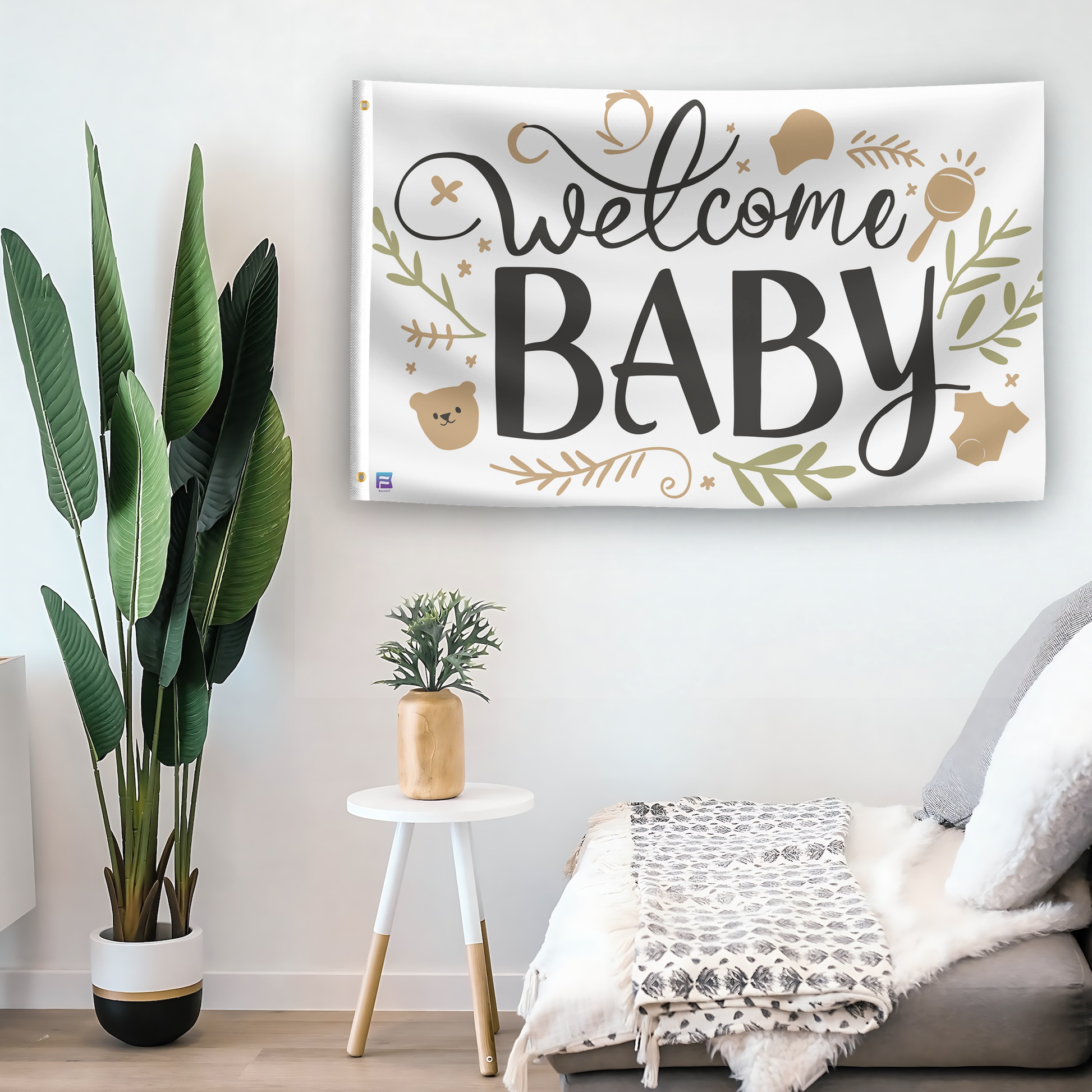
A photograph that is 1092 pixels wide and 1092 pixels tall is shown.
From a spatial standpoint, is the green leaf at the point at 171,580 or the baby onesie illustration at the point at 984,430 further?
the baby onesie illustration at the point at 984,430

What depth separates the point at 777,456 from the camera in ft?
7.08

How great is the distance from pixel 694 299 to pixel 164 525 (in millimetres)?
1149

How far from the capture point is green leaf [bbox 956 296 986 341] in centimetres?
213

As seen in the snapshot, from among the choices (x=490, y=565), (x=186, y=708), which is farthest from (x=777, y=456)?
(x=186, y=708)

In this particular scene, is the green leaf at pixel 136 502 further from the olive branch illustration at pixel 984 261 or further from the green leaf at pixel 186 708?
the olive branch illustration at pixel 984 261

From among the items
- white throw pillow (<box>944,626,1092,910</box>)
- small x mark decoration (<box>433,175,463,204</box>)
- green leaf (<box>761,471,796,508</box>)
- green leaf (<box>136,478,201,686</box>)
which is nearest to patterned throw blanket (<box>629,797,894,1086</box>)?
white throw pillow (<box>944,626,1092,910</box>)

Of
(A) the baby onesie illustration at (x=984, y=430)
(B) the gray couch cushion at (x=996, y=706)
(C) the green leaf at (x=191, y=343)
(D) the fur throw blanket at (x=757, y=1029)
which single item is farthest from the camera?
(A) the baby onesie illustration at (x=984, y=430)

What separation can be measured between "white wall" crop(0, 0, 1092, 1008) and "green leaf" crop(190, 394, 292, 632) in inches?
8.3

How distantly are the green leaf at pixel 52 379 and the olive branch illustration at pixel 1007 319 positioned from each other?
1.74 meters

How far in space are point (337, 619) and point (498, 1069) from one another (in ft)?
3.06

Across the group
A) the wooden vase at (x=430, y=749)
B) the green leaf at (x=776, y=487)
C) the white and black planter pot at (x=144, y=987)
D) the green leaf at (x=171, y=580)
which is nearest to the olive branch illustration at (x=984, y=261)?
the green leaf at (x=776, y=487)

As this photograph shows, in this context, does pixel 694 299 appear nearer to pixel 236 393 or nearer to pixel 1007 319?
pixel 1007 319

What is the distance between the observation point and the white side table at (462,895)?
180cm

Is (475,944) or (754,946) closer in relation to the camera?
(754,946)
